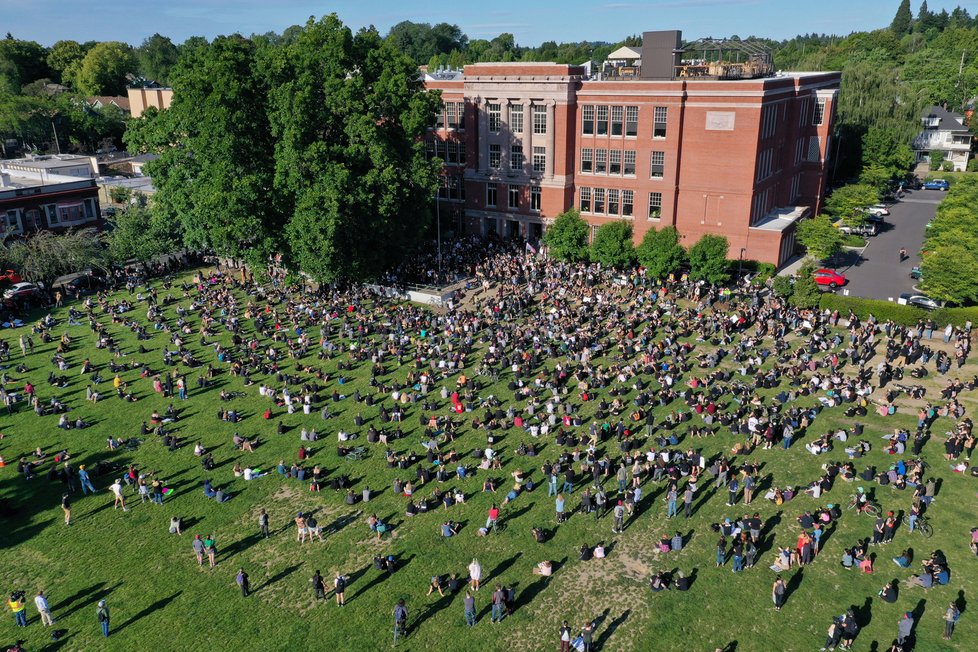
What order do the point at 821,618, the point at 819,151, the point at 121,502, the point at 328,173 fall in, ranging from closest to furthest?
1. the point at 821,618
2. the point at 121,502
3. the point at 328,173
4. the point at 819,151

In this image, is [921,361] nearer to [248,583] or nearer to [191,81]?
[248,583]

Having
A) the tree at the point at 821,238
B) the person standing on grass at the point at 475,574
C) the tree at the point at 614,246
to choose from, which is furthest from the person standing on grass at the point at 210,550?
the tree at the point at 821,238

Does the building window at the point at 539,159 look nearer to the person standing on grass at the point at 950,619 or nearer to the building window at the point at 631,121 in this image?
the building window at the point at 631,121

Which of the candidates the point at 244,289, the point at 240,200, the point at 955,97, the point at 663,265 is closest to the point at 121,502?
the point at 240,200

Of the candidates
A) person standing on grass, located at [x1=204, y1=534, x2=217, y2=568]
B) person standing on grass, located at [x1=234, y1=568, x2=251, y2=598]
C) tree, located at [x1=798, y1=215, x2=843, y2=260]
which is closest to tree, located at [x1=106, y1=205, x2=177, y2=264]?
person standing on grass, located at [x1=204, y1=534, x2=217, y2=568]

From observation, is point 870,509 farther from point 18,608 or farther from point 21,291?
point 21,291

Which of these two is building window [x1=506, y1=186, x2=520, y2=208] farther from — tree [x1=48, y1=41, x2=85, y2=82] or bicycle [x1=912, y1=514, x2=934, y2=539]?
tree [x1=48, y1=41, x2=85, y2=82]
